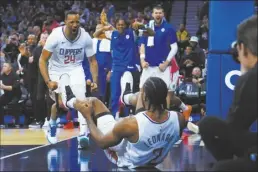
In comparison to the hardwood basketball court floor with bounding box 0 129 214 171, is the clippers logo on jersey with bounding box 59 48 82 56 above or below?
above

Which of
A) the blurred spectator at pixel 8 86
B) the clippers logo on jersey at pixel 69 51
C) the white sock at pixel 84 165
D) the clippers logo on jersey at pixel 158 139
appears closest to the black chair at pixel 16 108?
the blurred spectator at pixel 8 86

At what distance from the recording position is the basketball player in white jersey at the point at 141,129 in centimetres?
602

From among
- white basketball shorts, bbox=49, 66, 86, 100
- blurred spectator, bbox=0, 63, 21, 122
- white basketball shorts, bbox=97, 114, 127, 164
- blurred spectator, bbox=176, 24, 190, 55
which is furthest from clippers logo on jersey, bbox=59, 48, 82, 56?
blurred spectator, bbox=176, 24, 190, 55

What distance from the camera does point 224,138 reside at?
4855 mm

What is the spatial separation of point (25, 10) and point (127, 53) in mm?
10931

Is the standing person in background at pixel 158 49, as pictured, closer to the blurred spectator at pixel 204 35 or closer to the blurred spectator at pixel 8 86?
the blurred spectator at pixel 8 86

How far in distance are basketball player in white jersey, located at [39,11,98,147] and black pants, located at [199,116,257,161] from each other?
144 inches

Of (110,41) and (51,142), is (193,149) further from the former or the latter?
(110,41)

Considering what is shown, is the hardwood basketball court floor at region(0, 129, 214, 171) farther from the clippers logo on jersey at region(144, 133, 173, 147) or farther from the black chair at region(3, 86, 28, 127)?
the black chair at region(3, 86, 28, 127)

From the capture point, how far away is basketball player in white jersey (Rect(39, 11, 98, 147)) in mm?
8539

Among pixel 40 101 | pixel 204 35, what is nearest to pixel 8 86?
pixel 40 101

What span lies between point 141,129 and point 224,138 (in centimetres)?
135

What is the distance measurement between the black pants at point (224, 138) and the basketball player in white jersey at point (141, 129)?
1089 mm

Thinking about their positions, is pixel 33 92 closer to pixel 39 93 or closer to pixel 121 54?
pixel 39 93
